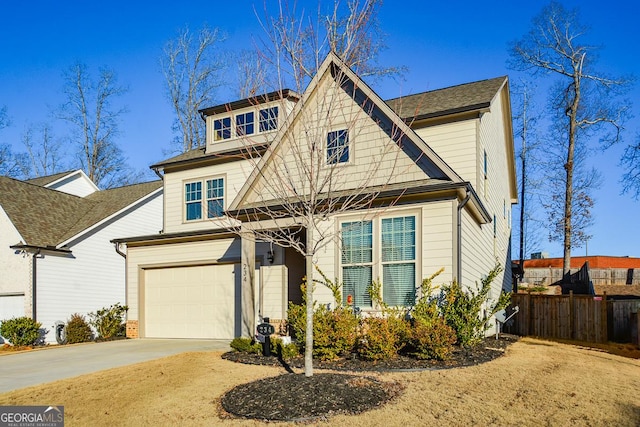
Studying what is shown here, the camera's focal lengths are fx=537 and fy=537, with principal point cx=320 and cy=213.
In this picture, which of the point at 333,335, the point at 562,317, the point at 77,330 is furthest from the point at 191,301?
the point at 562,317

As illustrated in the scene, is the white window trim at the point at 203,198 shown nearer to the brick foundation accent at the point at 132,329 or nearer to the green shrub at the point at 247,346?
the brick foundation accent at the point at 132,329

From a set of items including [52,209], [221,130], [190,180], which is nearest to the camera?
[221,130]

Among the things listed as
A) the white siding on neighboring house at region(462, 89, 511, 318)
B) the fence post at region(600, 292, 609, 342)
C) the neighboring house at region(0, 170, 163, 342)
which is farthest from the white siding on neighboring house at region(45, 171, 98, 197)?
the fence post at region(600, 292, 609, 342)

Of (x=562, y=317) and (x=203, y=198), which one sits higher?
(x=203, y=198)

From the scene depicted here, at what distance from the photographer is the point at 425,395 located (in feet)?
23.9

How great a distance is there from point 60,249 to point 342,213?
10679 millimetres

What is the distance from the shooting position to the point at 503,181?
1923cm

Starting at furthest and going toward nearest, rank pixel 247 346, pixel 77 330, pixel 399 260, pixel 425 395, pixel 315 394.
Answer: pixel 77 330 < pixel 247 346 < pixel 399 260 < pixel 425 395 < pixel 315 394

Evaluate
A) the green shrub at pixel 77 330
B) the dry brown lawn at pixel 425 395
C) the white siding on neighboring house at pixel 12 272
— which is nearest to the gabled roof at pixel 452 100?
the dry brown lawn at pixel 425 395

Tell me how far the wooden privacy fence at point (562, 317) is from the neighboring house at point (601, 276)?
4.65 metres

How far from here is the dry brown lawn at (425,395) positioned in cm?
643

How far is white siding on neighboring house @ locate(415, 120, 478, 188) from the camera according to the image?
13.6 meters

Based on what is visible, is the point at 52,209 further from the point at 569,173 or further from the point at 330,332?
the point at 569,173

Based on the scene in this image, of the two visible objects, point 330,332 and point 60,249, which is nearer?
point 330,332
